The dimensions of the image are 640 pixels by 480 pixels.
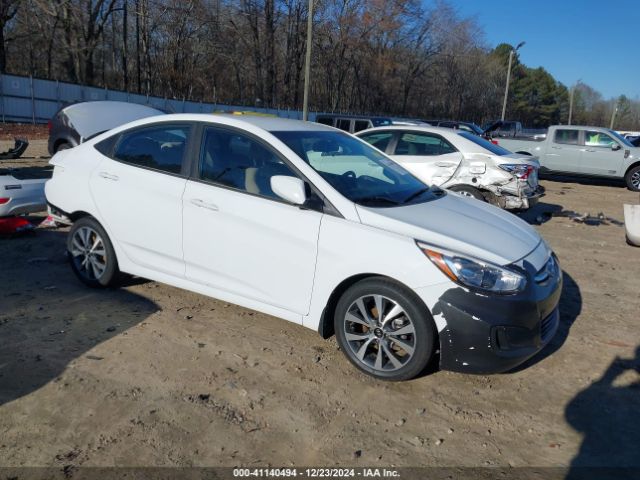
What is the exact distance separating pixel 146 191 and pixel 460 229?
2.57m

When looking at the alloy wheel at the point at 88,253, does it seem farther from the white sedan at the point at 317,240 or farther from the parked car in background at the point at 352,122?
the parked car in background at the point at 352,122

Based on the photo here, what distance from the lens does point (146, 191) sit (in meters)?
4.41

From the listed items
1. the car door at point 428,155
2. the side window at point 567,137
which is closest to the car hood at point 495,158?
the car door at point 428,155

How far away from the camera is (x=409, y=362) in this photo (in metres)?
3.43

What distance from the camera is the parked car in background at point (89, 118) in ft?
35.2

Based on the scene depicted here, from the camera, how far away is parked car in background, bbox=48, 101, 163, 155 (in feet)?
35.2

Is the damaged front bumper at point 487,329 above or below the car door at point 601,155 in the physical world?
below

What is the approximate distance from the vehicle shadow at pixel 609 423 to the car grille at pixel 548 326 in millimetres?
430

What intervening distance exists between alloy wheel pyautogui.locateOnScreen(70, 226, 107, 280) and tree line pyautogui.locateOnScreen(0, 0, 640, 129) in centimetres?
3202

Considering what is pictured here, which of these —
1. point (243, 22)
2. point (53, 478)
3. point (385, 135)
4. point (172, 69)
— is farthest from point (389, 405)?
point (243, 22)

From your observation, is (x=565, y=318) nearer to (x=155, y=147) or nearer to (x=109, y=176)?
(x=155, y=147)

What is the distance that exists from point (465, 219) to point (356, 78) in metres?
49.6

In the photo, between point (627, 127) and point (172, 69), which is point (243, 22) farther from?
point (627, 127)

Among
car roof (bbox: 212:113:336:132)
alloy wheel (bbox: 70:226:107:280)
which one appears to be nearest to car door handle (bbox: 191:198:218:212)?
car roof (bbox: 212:113:336:132)
